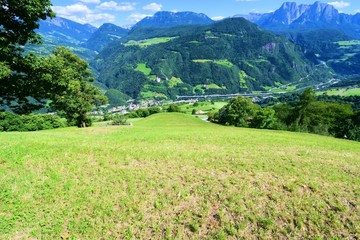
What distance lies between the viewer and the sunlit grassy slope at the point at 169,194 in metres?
10.6

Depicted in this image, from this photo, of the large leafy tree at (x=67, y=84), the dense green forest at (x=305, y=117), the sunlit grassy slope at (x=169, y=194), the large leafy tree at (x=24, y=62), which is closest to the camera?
the sunlit grassy slope at (x=169, y=194)

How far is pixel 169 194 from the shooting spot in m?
12.5

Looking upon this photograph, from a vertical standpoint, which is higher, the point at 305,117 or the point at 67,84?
the point at 67,84

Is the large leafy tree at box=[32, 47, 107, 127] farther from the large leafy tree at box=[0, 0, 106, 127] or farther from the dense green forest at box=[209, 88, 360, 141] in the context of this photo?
the dense green forest at box=[209, 88, 360, 141]

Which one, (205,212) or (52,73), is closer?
(205,212)

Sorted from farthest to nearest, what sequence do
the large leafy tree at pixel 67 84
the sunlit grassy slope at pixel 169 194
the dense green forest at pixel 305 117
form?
1. the dense green forest at pixel 305 117
2. the large leafy tree at pixel 67 84
3. the sunlit grassy slope at pixel 169 194

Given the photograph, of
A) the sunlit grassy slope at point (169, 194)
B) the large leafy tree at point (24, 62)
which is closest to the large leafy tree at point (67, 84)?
the large leafy tree at point (24, 62)

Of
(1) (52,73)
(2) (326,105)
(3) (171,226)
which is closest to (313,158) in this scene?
(3) (171,226)

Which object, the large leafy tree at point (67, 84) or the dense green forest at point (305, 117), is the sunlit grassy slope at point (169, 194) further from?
the dense green forest at point (305, 117)

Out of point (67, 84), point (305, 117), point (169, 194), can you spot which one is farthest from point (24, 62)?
point (305, 117)

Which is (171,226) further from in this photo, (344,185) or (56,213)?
(344,185)

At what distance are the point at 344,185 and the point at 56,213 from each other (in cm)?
1533

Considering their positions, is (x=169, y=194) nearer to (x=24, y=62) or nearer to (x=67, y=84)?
(x=67, y=84)

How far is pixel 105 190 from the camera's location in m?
12.7
